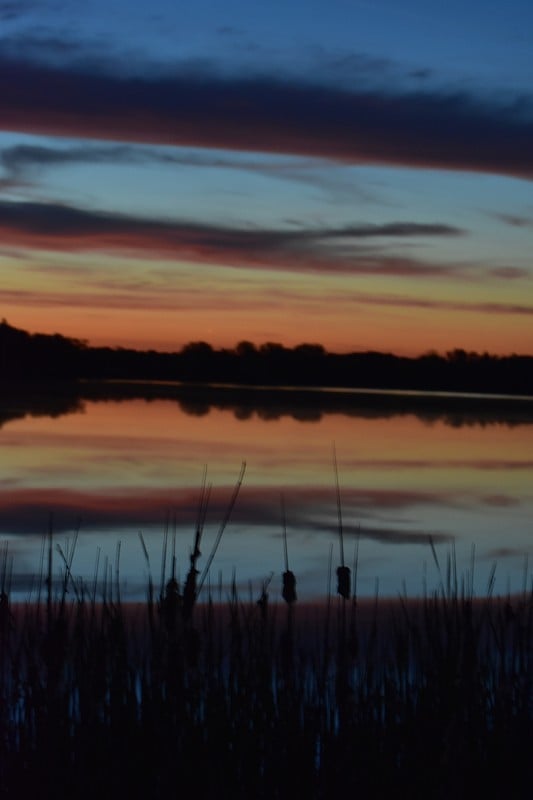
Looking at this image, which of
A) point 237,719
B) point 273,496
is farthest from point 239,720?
point 273,496

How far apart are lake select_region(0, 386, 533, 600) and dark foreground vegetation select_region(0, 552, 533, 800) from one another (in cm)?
31

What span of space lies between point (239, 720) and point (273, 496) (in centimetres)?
1212

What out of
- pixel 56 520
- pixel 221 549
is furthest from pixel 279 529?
pixel 56 520

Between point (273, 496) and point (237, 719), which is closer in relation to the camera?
point (237, 719)

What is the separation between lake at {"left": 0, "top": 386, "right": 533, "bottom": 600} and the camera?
1077 cm

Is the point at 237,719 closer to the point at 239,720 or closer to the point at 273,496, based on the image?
the point at 239,720

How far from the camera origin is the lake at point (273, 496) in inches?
424

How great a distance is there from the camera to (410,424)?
3022 centimetres

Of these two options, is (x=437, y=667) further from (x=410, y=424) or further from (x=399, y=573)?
(x=410, y=424)

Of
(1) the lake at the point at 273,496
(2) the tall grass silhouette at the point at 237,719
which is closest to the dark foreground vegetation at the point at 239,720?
(2) the tall grass silhouette at the point at 237,719

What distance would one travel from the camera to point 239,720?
4566 mm

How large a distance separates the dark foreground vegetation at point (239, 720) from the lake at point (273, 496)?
0.31 metres

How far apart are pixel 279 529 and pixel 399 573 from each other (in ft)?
8.98

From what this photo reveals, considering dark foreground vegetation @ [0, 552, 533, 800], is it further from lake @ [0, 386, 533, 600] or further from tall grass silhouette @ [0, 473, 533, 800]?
lake @ [0, 386, 533, 600]
